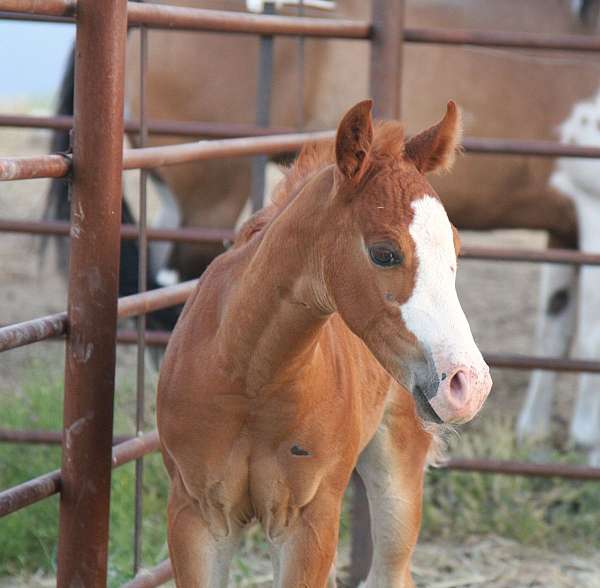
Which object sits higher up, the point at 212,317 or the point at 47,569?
the point at 212,317

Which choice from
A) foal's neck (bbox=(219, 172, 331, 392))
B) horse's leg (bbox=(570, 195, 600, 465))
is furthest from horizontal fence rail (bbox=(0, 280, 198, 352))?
horse's leg (bbox=(570, 195, 600, 465))

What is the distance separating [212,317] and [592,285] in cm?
271

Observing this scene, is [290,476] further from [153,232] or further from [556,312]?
[556,312]

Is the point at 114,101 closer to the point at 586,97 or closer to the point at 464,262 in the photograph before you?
the point at 586,97

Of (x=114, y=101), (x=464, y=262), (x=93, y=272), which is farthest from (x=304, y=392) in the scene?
(x=464, y=262)

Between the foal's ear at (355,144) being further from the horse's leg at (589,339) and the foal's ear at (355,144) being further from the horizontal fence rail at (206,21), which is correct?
the horse's leg at (589,339)

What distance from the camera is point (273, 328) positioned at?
203 cm

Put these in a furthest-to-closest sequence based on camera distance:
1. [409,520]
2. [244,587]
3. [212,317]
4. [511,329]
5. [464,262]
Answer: [464,262]
[511,329]
[244,587]
[409,520]
[212,317]

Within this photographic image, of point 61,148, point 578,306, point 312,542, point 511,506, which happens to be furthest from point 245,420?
point 578,306

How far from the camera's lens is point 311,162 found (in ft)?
7.04

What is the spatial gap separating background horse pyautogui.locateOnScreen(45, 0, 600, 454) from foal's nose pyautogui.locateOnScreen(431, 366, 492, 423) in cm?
291

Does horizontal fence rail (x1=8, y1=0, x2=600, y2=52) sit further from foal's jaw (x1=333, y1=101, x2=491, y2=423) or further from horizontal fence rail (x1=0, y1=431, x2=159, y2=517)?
horizontal fence rail (x1=0, y1=431, x2=159, y2=517)

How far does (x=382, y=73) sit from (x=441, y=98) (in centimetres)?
160

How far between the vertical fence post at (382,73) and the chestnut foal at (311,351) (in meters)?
0.93
